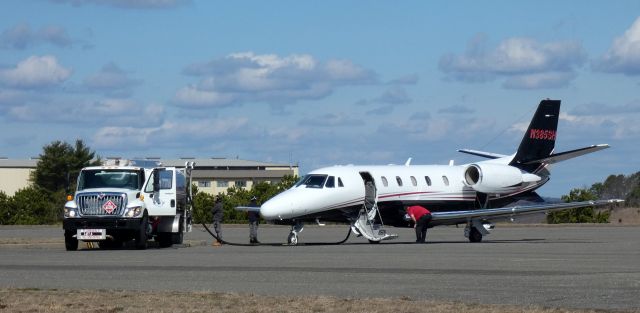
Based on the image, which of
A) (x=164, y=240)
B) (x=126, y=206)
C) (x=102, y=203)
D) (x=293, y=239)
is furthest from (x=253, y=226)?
(x=102, y=203)

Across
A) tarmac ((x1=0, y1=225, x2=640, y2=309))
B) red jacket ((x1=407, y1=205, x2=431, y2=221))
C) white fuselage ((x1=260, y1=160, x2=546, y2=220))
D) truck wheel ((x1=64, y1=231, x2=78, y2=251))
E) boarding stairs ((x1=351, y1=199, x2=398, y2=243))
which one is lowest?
tarmac ((x1=0, y1=225, x2=640, y2=309))

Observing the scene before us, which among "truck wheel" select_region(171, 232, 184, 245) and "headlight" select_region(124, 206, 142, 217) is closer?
"headlight" select_region(124, 206, 142, 217)

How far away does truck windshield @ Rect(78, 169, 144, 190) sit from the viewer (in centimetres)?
3588

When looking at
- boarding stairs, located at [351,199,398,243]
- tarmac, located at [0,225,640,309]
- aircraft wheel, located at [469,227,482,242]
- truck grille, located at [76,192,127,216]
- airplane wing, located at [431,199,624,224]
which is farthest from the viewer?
aircraft wheel, located at [469,227,482,242]

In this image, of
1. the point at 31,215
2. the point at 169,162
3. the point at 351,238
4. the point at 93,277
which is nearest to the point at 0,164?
the point at 169,162

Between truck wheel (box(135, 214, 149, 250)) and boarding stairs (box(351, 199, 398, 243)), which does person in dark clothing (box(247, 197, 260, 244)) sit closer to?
boarding stairs (box(351, 199, 398, 243))

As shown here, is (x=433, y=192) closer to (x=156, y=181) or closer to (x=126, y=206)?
(x=156, y=181)

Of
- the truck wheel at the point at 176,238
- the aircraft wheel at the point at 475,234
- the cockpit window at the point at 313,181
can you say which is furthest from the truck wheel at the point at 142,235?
the aircraft wheel at the point at 475,234

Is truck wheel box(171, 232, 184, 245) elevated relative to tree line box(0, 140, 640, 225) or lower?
lower

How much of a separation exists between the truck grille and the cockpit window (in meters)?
6.68

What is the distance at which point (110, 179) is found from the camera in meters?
36.0

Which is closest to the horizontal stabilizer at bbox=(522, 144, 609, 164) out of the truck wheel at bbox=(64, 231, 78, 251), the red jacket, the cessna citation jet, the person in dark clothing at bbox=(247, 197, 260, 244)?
the cessna citation jet

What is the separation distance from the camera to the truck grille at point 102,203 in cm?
3484

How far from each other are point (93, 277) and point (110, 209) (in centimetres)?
1314
